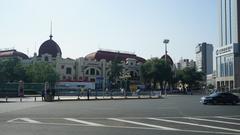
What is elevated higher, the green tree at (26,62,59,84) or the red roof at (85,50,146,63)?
the red roof at (85,50,146,63)

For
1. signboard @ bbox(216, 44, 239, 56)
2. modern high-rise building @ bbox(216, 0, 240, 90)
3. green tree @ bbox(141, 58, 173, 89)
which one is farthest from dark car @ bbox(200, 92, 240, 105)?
signboard @ bbox(216, 44, 239, 56)

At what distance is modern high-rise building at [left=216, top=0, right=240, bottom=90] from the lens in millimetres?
142625

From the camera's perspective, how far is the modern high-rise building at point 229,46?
468 ft

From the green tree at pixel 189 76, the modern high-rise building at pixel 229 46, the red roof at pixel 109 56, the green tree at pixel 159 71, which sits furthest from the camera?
the modern high-rise building at pixel 229 46

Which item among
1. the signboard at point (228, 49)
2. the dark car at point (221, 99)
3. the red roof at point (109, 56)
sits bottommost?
the dark car at point (221, 99)

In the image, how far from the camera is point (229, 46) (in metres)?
147

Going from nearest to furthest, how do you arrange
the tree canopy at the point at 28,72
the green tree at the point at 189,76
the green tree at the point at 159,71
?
the tree canopy at the point at 28,72
the green tree at the point at 159,71
the green tree at the point at 189,76

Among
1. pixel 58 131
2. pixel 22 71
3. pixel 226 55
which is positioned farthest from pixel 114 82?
pixel 58 131

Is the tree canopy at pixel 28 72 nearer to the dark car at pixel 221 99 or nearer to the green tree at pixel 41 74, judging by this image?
the green tree at pixel 41 74

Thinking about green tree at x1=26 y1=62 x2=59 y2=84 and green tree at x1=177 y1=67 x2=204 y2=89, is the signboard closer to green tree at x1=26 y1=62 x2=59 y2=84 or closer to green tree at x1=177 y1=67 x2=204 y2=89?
green tree at x1=177 y1=67 x2=204 y2=89

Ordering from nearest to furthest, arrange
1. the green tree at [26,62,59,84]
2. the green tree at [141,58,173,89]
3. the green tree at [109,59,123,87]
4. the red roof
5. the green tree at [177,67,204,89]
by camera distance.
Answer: the green tree at [26,62,59,84]
the green tree at [141,58,173,89]
the green tree at [177,67,204,89]
the green tree at [109,59,123,87]
the red roof

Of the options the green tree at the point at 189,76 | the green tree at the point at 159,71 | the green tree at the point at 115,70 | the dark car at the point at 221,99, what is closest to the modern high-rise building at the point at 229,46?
the green tree at the point at 189,76

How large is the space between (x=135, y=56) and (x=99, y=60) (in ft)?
65.6

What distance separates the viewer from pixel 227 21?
149750 mm
